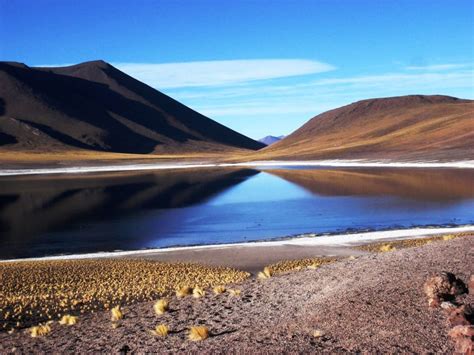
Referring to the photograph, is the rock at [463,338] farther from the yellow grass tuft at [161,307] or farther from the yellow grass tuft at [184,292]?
the yellow grass tuft at [184,292]

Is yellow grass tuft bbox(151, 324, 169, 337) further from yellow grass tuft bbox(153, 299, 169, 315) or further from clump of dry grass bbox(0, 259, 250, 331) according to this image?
clump of dry grass bbox(0, 259, 250, 331)

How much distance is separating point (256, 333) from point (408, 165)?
66.1 m

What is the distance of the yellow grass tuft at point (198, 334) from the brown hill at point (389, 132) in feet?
220

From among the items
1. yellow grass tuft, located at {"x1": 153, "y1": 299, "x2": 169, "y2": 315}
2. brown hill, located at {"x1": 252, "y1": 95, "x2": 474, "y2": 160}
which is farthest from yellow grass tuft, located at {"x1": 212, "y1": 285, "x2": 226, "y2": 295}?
brown hill, located at {"x1": 252, "y1": 95, "x2": 474, "y2": 160}

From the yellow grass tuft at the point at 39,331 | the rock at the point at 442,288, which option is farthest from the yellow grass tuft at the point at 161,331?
the rock at the point at 442,288

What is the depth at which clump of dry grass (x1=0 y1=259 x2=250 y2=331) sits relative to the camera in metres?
13.1

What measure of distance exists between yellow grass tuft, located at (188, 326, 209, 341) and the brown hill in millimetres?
67101

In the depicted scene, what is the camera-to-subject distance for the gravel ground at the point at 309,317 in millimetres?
8438

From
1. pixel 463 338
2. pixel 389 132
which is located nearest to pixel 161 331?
pixel 463 338

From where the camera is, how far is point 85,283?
16.1 metres

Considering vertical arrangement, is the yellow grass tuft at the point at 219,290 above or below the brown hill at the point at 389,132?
below

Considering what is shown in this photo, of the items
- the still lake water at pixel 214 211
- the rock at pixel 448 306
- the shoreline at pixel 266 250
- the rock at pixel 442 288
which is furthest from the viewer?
the still lake water at pixel 214 211

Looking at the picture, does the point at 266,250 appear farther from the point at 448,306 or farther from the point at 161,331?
the point at 448,306

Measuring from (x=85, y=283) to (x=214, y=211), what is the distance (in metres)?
19.8
